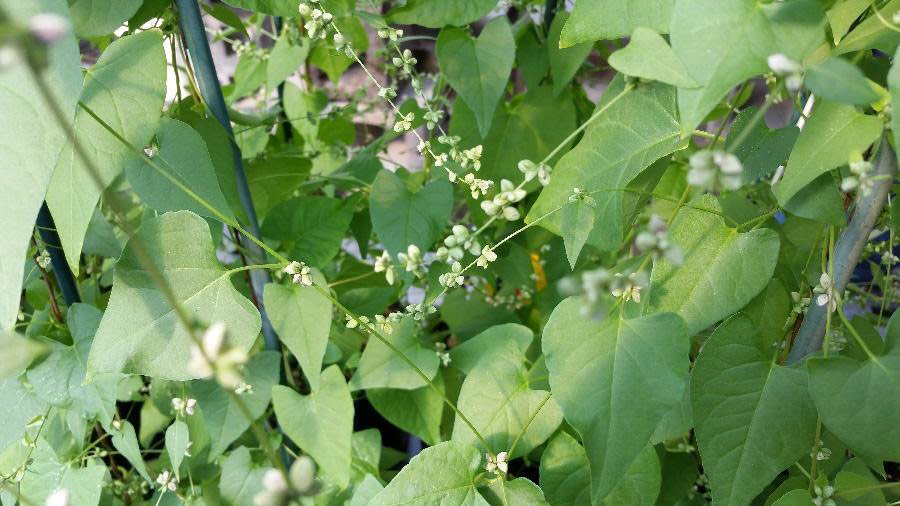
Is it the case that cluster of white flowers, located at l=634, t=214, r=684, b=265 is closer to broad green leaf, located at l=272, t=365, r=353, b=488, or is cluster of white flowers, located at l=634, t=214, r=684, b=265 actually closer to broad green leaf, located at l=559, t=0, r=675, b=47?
broad green leaf, located at l=559, t=0, r=675, b=47

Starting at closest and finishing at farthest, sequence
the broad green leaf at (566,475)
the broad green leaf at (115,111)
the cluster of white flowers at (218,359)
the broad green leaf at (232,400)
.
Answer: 1. the cluster of white flowers at (218,359)
2. the broad green leaf at (115,111)
3. the broad green leaf at (566,475)
4. the broad green leaf at (232,400)

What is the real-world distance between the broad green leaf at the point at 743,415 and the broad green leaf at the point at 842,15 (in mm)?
186

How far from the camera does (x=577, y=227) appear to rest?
19.0 inches

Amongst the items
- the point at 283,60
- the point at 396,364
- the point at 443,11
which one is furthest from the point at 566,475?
the point at 283,60

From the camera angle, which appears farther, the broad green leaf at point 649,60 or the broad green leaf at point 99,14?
the broad green leaf at point 99,14

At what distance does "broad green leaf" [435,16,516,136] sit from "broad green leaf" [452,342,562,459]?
0.65 ft

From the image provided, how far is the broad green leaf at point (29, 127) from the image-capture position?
0.36m

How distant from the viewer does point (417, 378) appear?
24.7 inches

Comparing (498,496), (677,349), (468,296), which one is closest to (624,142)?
(677,349)

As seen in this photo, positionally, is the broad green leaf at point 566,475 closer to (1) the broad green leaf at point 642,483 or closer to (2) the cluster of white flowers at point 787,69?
(1) the broad green leaf at point 642,483

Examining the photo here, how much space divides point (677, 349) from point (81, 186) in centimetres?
36

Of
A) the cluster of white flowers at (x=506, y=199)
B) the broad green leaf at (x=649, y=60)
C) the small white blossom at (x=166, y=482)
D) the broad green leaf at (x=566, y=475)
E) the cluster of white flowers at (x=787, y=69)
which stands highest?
the cluster of white flowers at (x=787, y=69)

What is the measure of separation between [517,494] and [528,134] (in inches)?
14.0

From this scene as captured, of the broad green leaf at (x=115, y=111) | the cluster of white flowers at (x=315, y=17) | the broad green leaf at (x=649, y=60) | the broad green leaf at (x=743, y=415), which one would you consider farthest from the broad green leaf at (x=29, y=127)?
the broad green leaf at (x=743, y=415)
